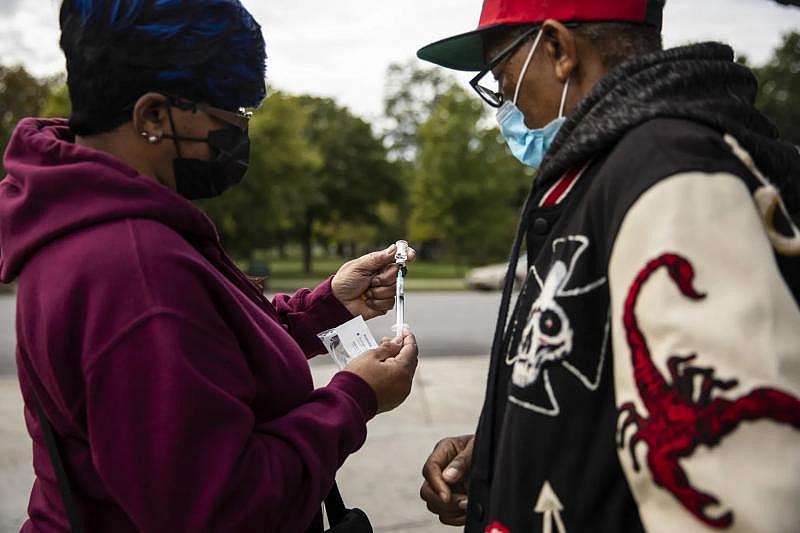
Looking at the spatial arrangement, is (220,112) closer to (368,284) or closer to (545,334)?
(545,334)

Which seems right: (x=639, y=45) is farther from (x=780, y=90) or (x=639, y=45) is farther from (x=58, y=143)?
(x=780, y=90)

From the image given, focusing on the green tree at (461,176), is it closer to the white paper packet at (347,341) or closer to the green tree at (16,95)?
the green tree at (16,95)

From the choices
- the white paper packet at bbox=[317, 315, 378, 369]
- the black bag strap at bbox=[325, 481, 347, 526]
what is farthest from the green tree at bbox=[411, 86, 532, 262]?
the black bag strap at bbox=[325, 481, 347, 526]

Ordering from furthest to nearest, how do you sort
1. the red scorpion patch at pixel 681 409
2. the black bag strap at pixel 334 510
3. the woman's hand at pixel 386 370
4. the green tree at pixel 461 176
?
the green tree at pixel 461 176 < the black bag strap at pixel 334 510 < the woman's hand at pixel 386 370 < the red scorpion patch at pixel 681 409

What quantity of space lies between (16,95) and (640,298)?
35.6m

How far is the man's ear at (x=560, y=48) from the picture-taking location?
1.44 metres

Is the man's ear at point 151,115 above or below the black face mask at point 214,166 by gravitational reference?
above

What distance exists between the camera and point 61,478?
4.58ft

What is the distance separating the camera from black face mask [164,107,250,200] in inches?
60.6

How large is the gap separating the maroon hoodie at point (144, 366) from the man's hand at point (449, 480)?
0.45 m

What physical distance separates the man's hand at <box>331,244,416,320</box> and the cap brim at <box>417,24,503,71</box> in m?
0.69

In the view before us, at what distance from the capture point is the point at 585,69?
1.47m

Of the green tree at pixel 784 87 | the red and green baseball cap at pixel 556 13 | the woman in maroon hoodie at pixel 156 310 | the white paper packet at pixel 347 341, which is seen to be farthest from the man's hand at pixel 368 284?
the green tree at pixel 784 87

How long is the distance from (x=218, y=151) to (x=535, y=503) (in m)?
1.01
